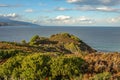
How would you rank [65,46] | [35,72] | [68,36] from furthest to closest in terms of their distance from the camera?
1. [68,36]
2. [65,46]
3. [35,72]

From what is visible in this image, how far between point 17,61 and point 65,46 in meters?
40.4

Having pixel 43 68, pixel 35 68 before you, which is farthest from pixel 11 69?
pixel 43 68

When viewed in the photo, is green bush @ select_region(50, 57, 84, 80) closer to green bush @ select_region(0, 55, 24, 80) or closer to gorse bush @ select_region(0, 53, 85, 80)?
gorse bush @ select_region(0, 53, 85, 80)

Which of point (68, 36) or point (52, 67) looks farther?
point (68, 36)

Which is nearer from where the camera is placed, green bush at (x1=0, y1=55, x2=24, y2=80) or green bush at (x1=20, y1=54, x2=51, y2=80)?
green bush at (x1=20, y1=54, x2=51, y2=80)

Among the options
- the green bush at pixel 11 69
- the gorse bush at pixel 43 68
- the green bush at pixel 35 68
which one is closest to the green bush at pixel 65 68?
the gorse bush at pixel 43 68

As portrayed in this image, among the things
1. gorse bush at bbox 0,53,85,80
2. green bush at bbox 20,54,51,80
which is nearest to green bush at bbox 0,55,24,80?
gorse bush at bbox 0,53,85,80

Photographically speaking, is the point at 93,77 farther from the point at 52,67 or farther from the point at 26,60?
the point at 26,60

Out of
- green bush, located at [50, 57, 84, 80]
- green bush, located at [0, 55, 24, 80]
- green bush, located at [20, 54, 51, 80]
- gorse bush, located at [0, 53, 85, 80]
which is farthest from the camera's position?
green bush, located at [0, 55, 24, 80]

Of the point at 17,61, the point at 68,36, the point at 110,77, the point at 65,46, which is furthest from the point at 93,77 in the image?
the point at 68,36

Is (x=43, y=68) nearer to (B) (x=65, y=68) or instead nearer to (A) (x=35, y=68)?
(A) (x=35, y=68)

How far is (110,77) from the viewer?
16891 millimetres

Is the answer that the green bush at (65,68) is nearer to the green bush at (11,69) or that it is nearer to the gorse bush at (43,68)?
the gorse bush at (43,68)

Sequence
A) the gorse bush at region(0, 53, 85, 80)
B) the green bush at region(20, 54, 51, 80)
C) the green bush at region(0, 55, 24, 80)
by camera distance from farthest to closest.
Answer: the green bush at region(0, 55, 24, 80) → the green bush at region(20, 54, 51, 80) → the gorse bush at region(0, 53, 85, 80)
